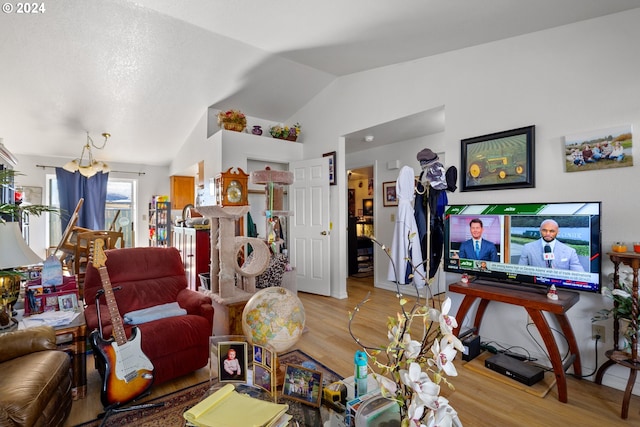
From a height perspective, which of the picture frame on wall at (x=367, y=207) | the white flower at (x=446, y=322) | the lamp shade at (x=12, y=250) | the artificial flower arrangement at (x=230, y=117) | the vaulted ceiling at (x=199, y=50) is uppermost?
the vaulted ceiling at (x=199, y=50)

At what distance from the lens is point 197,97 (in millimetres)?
4211

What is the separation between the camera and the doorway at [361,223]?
6.12m

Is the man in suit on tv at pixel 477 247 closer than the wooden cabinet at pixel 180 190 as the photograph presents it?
Yes

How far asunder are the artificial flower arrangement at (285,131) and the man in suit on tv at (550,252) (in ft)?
11.9

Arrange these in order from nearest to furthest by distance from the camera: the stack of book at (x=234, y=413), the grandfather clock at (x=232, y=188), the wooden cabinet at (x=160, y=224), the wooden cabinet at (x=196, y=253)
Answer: the stack of book at (x=234, y=413)
the grandfather clock at (x=232, y=188)
the wooden cabinet at (x=196, y=253)
the wooden cabinet at (x=160, y=224)

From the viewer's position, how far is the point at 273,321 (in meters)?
1.56

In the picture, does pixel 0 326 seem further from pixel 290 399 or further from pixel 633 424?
pixel 633 424

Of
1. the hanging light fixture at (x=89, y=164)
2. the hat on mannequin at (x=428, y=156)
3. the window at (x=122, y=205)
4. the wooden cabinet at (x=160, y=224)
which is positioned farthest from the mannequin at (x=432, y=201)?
the window at (x=122, y=205)

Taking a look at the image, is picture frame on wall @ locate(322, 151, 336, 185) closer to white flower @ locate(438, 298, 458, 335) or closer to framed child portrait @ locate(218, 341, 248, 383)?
framed child portrait @ locate(218, 341, 248, 383)

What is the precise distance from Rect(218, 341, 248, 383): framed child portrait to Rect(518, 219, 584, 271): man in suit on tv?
84.5 inches

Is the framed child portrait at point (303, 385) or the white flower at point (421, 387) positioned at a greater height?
the white flower at point (421, 387)

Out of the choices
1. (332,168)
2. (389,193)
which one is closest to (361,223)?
(389,193)

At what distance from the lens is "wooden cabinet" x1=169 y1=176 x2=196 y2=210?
641 centimetres

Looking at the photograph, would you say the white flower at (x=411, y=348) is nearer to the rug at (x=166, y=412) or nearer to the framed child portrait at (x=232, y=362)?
the rug at (x=166, y=412)
